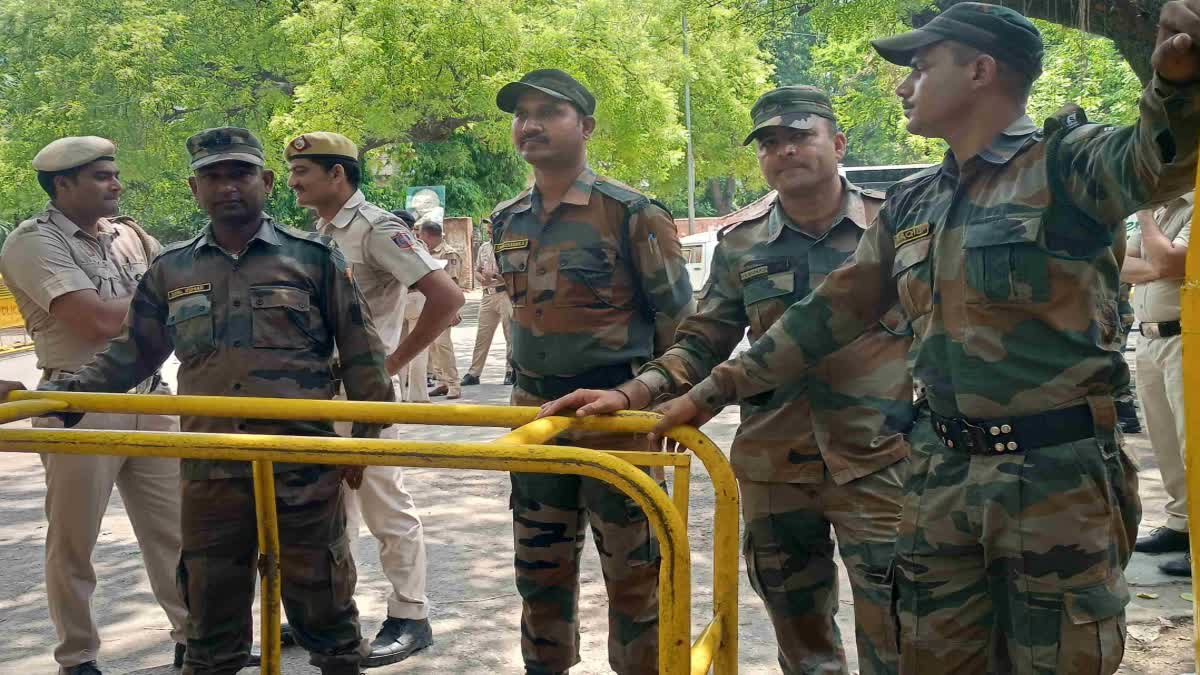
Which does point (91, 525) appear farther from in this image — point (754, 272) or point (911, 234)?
point (911, 234)

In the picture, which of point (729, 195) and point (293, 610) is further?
point (729, 195)

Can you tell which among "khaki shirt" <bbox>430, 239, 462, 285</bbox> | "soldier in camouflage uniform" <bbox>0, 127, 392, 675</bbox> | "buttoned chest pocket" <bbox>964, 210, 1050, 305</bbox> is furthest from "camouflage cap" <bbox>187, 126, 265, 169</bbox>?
"khaki shirt" <bbox>430, 239, 462, 285</bbox>

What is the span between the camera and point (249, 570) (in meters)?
3.28

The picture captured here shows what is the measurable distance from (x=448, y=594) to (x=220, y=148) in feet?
7.35

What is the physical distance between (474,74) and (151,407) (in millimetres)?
13900

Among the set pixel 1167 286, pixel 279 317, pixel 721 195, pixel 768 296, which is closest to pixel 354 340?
pixel 279 317

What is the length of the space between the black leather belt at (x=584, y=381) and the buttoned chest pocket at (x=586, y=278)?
8.2 inches

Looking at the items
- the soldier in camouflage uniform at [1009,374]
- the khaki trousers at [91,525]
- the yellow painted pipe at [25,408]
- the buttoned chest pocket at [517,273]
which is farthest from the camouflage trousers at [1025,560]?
the khaki trousers at [91,525]

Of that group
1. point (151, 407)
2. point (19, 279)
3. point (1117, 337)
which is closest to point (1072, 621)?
point (1117, 337)

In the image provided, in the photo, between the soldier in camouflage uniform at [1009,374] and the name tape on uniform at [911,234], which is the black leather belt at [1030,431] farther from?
the name tape on uniform at [911,234]

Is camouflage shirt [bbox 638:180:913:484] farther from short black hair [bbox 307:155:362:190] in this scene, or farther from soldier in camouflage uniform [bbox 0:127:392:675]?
short black hair [bbox 307:155:362:190]

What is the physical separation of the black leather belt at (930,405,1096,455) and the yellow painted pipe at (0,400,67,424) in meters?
2.06

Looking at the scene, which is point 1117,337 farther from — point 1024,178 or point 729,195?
point 729,195

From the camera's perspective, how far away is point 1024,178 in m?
2.39
